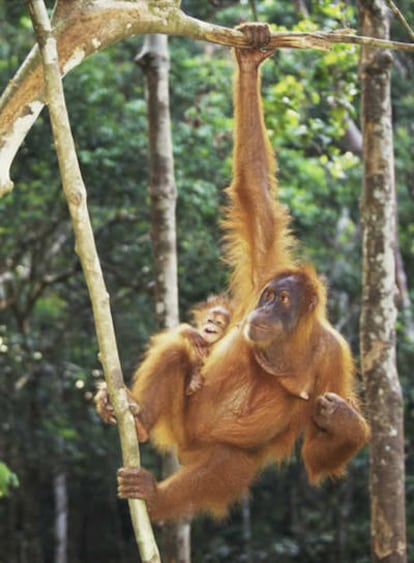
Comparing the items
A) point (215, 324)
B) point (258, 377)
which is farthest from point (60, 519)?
point (258, 377)

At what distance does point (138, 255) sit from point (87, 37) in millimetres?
7901

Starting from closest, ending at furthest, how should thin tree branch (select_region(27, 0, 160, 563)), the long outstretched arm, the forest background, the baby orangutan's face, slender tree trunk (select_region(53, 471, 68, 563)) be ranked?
thin tree branch (select_region(27, 0, 160, 563)) → the long outstretched arm → the baby orangutan's face → the forest background → slender tree trunk (select_region(53, 471, 68, 563))

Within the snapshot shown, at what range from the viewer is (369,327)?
5.48 metres

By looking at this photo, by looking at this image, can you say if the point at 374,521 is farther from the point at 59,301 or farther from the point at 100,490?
the point at 100,490

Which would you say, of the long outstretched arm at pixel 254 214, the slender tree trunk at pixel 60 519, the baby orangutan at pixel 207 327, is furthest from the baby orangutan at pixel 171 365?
the slender tree trunk at pixel 60 519

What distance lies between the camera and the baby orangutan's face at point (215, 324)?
206 inches

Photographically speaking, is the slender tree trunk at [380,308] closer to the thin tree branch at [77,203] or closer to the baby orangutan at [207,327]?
the baby orangutan at [207,327]

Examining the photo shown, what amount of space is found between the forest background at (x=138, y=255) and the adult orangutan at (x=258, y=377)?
179cm

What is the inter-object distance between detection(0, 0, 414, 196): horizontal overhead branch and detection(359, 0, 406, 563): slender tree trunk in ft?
6.94

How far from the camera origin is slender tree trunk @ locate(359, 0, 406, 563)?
17.4 feet

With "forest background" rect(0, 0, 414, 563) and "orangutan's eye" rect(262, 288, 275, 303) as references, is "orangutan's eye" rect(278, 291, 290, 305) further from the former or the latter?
"forest background" rect(0, 0, 414, 563)

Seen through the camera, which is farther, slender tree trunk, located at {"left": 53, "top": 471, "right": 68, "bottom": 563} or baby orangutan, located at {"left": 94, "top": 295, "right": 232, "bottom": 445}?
slender tree trunk, located at {"left": 53, "top": 471, "right": 68, "bottom": 563}

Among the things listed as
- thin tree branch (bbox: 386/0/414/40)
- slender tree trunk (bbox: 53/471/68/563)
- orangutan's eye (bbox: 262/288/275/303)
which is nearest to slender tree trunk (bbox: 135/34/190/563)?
orangutan's eye (bbox: 262/288/275/303)

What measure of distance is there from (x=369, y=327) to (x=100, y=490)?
33.4 ft
